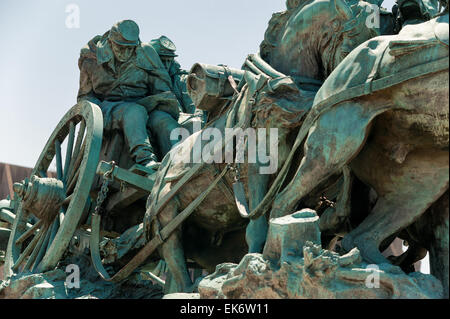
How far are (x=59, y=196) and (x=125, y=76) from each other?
5.35ft

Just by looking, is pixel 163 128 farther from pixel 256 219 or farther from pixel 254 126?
pixel 256 219

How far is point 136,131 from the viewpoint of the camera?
7707mm

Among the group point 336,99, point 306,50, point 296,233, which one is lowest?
point 296,233

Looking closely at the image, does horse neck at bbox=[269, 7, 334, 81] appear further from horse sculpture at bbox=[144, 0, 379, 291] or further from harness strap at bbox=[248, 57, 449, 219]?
harness strap at bbox=[248, 57, 449, 219]

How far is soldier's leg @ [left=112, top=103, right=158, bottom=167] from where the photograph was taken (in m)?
7.52

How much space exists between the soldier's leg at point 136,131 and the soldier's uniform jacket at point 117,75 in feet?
1.20

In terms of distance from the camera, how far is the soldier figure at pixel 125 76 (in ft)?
26.9

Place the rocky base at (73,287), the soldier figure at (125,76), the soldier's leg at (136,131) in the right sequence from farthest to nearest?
the soldier figure at (125,76), the soldier's leg at (136,131), the rocky base at (73,287)

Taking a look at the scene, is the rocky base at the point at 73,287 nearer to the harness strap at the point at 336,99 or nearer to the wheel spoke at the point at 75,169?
the wheel spoke at the point at 75,169

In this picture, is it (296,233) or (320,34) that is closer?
(296,233)

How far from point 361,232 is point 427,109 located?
844 mm

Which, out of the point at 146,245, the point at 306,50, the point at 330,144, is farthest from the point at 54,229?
the point at 330,144

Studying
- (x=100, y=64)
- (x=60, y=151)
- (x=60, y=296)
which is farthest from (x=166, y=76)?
(x=60, y=296)

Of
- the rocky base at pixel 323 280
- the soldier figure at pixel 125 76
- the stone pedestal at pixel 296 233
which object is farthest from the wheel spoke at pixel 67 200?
the stone pedestal at pixel 296 233
